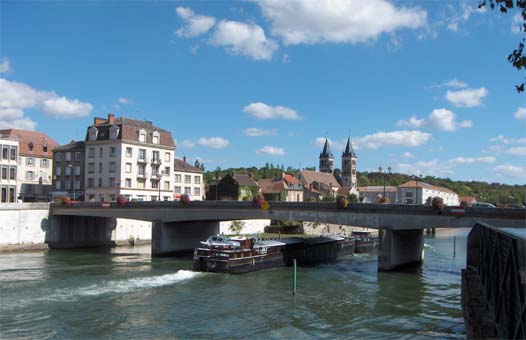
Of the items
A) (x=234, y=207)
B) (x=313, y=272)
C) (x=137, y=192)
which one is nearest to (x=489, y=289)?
(x=313, y=272)

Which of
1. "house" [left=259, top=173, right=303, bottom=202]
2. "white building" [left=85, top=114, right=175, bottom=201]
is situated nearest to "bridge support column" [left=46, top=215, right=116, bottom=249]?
"white building" [left=85, top=114, right=175, bottom=201]

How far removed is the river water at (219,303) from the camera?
85.6 feet

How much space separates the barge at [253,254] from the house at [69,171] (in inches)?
1760

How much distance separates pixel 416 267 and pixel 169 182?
5147 cm

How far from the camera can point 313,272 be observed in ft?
160

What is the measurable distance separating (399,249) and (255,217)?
616 inches

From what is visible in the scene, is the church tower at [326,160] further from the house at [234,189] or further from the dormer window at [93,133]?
the dormer window at [93,133]

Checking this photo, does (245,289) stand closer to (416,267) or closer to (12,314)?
(12,314)

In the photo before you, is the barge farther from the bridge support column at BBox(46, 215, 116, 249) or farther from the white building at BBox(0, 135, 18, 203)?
the white building at BBox(0, 135, 18, 203)

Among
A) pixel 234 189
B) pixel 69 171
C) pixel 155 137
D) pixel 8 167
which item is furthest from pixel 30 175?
pixel 234 189

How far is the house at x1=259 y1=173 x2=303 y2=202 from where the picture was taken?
12900 cm

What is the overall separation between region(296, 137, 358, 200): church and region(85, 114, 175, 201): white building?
66.0m

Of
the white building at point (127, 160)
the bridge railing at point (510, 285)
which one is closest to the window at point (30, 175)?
the white building at point (127, 160)

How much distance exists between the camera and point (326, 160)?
192500 mm
